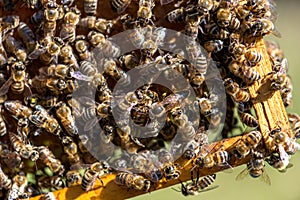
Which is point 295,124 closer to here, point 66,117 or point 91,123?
point 91,123

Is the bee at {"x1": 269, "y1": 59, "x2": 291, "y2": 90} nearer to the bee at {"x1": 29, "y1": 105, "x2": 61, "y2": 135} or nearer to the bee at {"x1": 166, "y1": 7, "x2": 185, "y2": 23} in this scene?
the bee at {"x1": 166, "y1": 7, "x2": 185, "y2": 23}

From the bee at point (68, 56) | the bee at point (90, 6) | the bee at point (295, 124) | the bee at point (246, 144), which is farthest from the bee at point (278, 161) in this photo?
the bee at point (90, 6)

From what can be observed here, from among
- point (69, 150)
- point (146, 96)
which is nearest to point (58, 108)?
point (69, 150)

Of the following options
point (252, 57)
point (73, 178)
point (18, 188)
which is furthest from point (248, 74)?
point (18, 188)

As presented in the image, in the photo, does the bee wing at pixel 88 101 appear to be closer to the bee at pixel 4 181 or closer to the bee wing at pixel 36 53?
the bee wing at pixel 36 53

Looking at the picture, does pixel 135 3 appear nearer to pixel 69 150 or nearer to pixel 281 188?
pixel 69 150

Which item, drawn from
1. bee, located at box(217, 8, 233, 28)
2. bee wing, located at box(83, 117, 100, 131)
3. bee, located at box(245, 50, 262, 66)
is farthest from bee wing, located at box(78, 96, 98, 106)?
bee, located at box(245, 50, 262, 66)

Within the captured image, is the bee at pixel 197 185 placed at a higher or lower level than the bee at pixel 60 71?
lower
